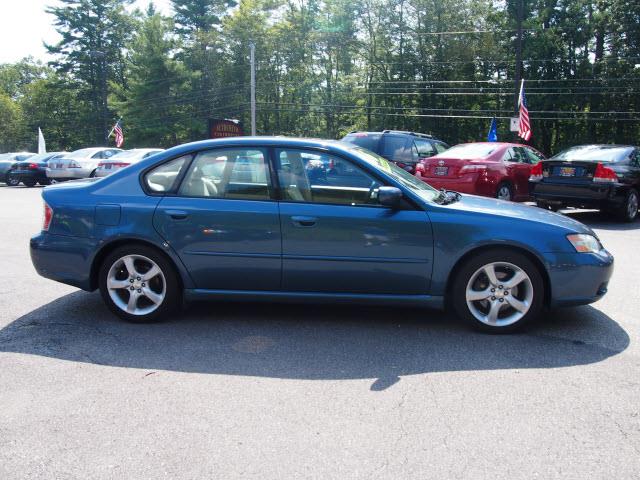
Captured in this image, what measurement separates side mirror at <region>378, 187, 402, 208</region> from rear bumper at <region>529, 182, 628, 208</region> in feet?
26.2

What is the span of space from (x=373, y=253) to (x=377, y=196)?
45 cm

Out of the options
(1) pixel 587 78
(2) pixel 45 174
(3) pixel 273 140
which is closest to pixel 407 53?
(1) pixel 587 78

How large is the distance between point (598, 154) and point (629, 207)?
4.09 feet

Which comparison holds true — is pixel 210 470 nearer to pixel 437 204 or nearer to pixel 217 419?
pixel 217 419

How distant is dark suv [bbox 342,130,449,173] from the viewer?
1326 cm

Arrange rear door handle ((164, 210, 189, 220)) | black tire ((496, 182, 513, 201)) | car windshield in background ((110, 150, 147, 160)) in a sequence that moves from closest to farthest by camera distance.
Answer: rear door handle ((164, 210, 189, 220)) < black tire ((496, 182, 513, 201)) < car windshield in background ((110, 150, 147, 160))

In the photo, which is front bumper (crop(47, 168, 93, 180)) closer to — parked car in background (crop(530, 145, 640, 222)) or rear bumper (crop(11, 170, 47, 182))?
rear bumper (crop(11, 170, 47, 182))

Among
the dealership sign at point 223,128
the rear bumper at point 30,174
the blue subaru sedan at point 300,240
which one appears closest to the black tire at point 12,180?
the rear bumper at point 30,174

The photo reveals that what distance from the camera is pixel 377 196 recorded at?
14.8 feet

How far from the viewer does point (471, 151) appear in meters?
12.4

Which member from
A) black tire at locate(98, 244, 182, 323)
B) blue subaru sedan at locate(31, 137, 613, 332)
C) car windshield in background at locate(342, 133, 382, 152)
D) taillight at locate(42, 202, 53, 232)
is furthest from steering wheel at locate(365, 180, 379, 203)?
car windshield in background at locate(342, 133, 382, 152)

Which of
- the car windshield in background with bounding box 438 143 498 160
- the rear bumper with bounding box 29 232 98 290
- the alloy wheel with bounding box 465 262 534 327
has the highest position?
the car windshield in background with bounding box 438 143 498 160

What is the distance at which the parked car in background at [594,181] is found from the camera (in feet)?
36.0

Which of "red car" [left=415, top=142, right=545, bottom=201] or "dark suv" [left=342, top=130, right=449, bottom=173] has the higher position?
"dark suv" [left=342, top=130, right=449, bottom=173]
